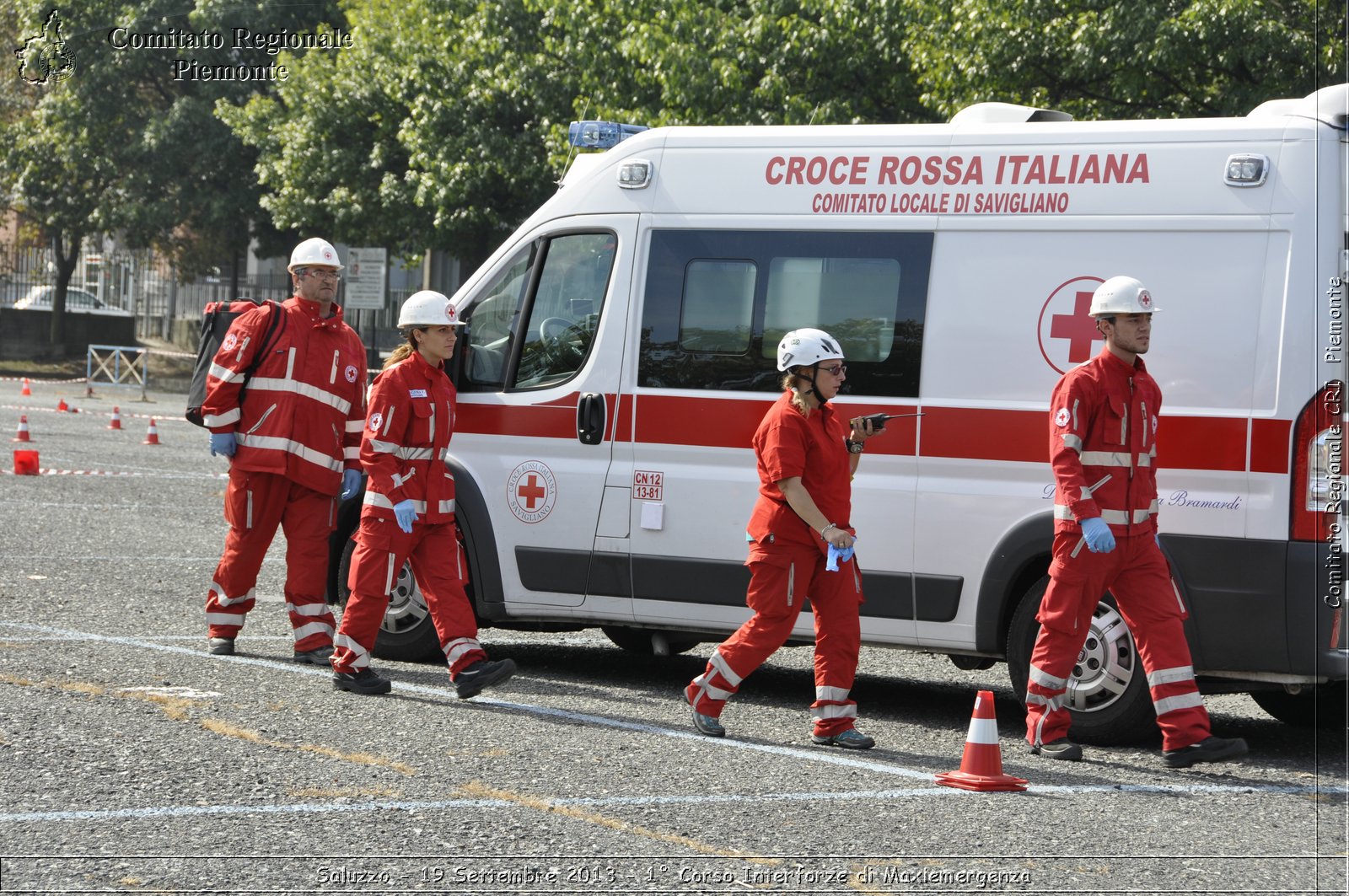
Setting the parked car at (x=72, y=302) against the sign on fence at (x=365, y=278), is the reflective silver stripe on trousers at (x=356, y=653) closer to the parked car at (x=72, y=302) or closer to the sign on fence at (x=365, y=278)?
the sign on fence at (x=365, y=278)

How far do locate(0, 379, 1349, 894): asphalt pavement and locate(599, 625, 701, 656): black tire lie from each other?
142mm

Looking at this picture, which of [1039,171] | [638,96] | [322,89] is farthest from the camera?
[322,89]

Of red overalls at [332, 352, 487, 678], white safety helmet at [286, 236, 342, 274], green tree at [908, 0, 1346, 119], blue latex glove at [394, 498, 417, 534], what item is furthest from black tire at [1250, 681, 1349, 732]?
green tree at [908, 0, 1346, 119]

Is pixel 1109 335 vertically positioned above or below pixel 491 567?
above

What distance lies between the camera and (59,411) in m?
27.7

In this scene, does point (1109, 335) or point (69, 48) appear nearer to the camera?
point (1109, 335)

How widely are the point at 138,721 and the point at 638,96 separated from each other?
1759cm

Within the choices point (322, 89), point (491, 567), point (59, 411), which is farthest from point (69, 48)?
point (491, 567)

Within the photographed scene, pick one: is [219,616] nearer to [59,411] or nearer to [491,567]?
[491,567]

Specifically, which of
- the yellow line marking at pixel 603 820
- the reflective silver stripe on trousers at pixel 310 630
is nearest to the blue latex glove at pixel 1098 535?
the yellow line marking at pixel 603 820

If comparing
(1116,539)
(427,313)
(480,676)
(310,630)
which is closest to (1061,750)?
(1116,539)

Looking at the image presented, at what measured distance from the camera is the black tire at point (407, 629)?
8672 mm

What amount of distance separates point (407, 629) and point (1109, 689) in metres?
3.49

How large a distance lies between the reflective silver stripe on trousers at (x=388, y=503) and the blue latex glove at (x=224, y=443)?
3.15ft
